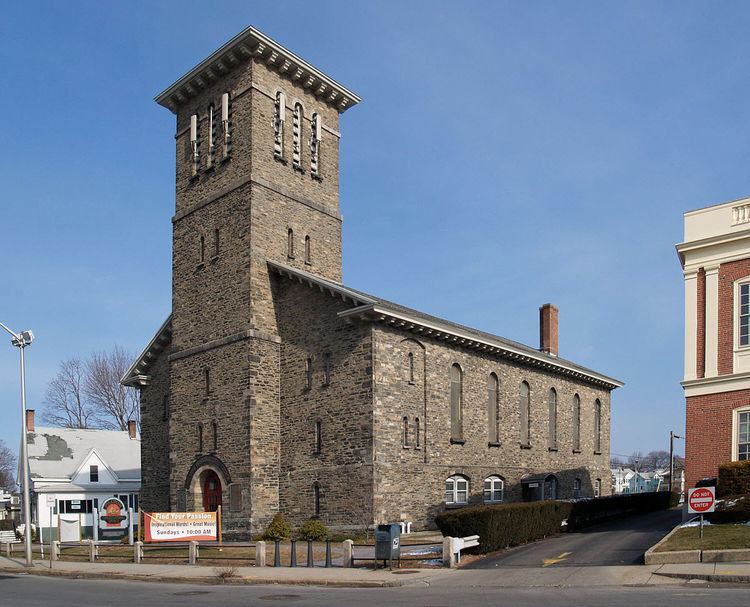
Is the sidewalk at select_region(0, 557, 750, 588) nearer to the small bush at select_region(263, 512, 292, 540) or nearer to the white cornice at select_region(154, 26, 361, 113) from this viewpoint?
the small bush at select_region(263, 512, 292, 540)

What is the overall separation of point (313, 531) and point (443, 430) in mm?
7340

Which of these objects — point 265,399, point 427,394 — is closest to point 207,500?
point 265,399

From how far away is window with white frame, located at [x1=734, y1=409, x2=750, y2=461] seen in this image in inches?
1001

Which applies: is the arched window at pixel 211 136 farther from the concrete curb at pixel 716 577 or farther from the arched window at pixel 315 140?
the concrete curb at pixel 716 577

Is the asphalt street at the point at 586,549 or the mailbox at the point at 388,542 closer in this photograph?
the mailbox at the point at 388,542

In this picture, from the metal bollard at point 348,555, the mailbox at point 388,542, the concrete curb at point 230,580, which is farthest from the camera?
the metal bollard at point 348,555

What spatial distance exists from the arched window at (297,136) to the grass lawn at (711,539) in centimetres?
2216

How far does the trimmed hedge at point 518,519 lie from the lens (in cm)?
2344

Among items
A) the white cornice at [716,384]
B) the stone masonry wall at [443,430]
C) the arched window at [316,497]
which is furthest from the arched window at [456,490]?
the white cornice at [716,384]

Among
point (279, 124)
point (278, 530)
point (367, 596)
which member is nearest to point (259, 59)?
point (279, 124)

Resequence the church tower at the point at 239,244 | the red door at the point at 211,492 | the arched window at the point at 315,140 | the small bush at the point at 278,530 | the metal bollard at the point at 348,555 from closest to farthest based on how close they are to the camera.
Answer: the metal bollard at the point at 348,555 → the small bush at the point at 278,530 → the church tower at the point at 239,244 → the red door at the point at 211,492 → the arched window at the point at 315,140

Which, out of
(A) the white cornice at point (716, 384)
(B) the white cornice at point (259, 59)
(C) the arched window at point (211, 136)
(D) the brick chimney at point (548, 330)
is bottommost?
(A) the white cornice at point (716, 384)

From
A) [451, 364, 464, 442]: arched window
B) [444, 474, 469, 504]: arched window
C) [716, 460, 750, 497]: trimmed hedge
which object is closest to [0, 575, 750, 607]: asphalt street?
[716, 460, 750, 497]: trimmed hedge

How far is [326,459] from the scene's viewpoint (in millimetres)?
31438
